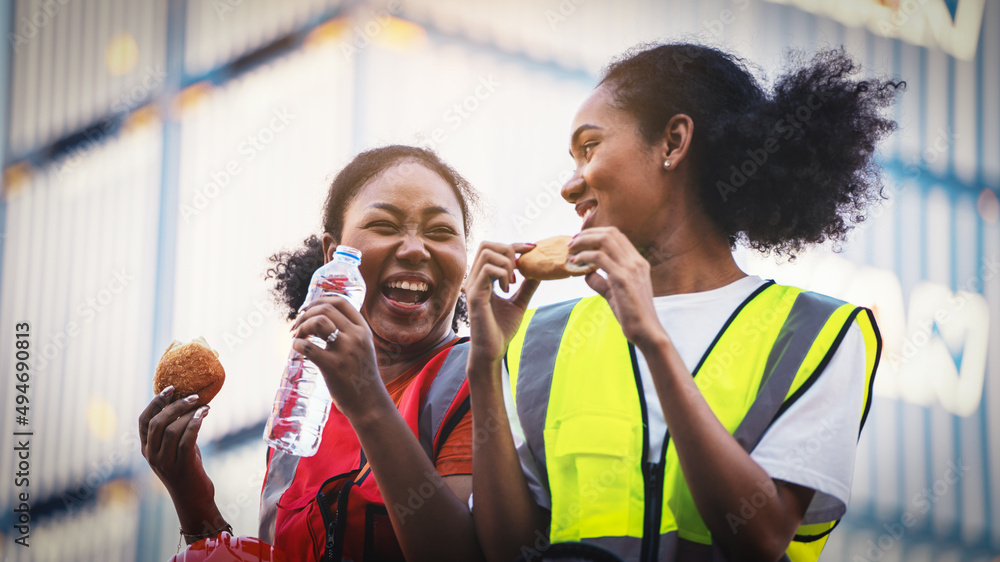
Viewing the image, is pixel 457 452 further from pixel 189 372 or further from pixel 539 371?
pixel 189 372

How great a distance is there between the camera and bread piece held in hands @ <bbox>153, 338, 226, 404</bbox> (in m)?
1.71

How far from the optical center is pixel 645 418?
1.37m

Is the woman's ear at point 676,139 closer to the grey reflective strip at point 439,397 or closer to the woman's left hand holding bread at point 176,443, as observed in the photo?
the grey reflective strip at point 439,397

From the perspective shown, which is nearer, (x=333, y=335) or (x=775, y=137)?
(x=333, y=335)

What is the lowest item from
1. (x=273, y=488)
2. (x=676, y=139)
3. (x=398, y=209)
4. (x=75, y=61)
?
(x=273, y=488)

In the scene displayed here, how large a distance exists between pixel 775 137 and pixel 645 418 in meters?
0.66

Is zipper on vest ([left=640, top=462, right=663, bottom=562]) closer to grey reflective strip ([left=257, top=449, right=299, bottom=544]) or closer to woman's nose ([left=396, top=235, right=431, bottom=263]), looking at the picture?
woman's nose ([left=396, top=235, right=431, bottom=263])

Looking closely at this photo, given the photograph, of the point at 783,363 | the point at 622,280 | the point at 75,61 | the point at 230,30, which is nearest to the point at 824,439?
the point at 783,363

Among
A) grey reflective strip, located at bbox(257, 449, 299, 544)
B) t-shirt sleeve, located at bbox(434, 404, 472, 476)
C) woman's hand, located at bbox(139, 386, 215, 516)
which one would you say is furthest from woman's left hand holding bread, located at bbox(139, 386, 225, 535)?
t-shirt sleeve, located at bbox(434, 404, 472, 476)

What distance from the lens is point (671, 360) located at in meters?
1.19

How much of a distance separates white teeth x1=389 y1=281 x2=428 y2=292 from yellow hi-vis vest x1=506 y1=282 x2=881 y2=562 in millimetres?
415

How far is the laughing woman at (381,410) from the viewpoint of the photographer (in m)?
1.43

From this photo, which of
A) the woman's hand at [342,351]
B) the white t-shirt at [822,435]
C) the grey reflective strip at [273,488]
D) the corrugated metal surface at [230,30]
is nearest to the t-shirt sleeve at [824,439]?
the white t-shirt at [822,435]

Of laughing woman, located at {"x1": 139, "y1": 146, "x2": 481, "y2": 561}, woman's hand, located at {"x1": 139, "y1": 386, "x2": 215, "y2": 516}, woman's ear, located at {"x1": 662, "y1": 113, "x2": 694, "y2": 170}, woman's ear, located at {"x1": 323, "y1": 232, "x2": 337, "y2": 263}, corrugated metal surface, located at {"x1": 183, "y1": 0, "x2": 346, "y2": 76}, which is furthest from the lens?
corrugated metal surface, located at {"x1": 183, "y1": 0, "x2": 346, "y2": 76}
